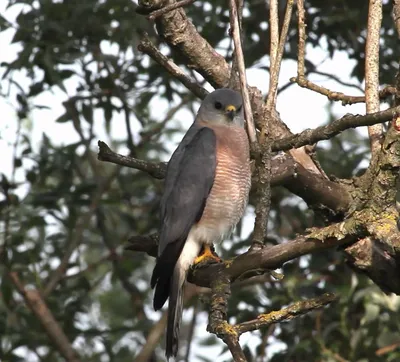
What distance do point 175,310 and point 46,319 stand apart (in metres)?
1.67

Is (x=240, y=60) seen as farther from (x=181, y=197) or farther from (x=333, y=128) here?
(x=181, y=197)

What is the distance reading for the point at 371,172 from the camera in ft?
11.2

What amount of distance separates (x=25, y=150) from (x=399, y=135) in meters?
3.13

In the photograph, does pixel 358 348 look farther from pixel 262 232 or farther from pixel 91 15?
pixel 91 15

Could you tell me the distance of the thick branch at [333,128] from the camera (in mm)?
2971

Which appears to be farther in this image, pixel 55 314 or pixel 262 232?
pixel 55 314

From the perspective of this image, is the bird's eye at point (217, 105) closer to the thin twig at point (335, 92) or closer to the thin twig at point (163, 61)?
the thin twig at point (163, 61)

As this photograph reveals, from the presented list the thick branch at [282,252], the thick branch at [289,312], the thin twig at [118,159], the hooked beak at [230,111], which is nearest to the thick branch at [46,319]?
the hooked beak at [230,111]

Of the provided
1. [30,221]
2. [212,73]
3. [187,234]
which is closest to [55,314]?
[30,221]

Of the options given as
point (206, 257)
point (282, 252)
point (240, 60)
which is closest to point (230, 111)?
point (206, 257)

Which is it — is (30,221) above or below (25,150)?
below

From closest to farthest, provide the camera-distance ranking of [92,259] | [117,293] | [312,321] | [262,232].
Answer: [262,232]
[312,321]
[117,293]
[92,259]

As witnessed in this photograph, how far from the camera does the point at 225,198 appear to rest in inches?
179

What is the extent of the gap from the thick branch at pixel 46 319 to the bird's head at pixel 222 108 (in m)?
1.60
